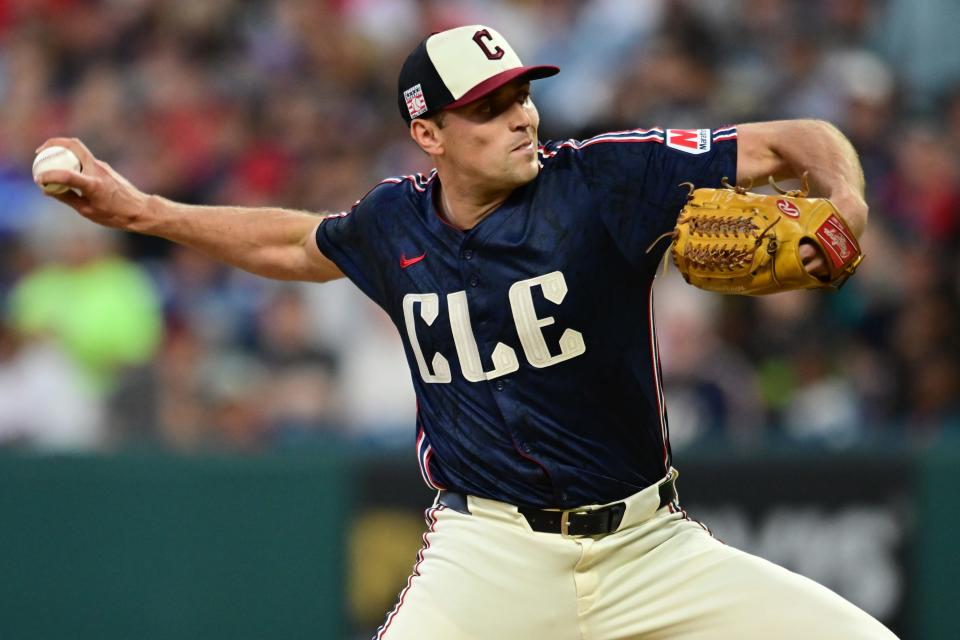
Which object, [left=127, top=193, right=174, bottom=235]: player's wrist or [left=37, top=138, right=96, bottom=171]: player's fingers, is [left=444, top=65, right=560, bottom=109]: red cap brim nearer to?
[left=127, top=193, right=174, bottom=235]: player's wrist

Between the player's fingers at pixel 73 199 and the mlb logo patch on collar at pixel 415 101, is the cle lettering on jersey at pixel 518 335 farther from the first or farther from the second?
the player's fingers at pixel 73 199

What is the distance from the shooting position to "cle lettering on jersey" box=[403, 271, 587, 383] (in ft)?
14.7

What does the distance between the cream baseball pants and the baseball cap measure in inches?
48.4

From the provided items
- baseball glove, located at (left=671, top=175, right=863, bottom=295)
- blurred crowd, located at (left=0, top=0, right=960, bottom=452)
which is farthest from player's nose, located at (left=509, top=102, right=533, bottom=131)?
blurred crowd, located at (left=0, top=0, right=960, bottom=452)

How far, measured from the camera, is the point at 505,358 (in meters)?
4.53

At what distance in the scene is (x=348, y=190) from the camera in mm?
10047

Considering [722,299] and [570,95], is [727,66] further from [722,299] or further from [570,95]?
[722,299]

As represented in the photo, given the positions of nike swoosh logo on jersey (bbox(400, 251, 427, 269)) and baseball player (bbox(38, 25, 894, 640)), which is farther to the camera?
nike swoosh logo on jersey (bbox(400, 251, 427, 269))

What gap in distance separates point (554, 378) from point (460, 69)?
96 cm

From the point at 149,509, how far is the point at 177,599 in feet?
1.50

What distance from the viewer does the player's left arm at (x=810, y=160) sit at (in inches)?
162

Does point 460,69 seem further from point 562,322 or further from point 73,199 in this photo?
point 73,199

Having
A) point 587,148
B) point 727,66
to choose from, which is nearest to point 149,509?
point 587,148

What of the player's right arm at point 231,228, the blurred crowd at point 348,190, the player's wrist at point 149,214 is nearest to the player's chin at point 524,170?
the player's right arm at point 231,228
